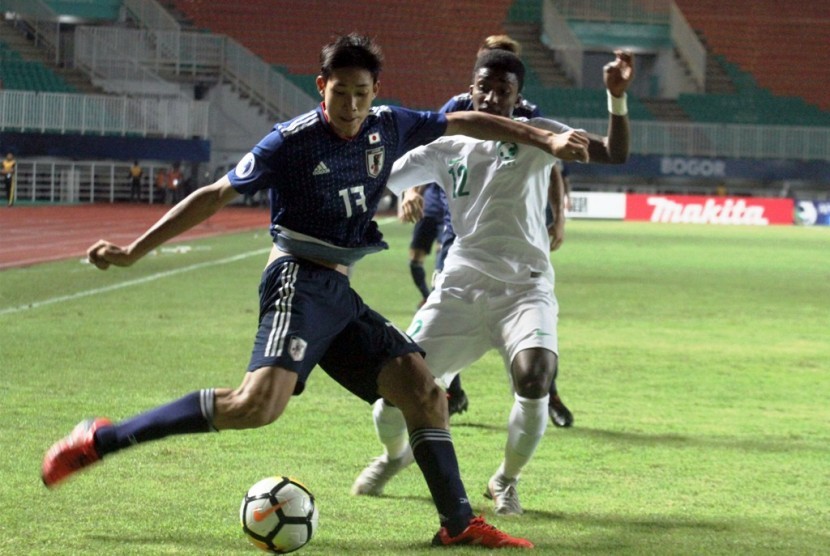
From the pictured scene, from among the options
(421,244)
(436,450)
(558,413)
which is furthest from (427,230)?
(436,450)

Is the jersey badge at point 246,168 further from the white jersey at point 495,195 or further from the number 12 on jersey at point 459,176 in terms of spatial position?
the number 12 on jersey at point 459,176

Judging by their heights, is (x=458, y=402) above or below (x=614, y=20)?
above

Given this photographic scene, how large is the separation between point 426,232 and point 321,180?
7420mm

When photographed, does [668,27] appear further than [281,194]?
Yes

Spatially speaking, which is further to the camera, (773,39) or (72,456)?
(773,39)

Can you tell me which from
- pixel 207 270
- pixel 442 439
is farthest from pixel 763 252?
pixel 442 439

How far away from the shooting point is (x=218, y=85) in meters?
46.9

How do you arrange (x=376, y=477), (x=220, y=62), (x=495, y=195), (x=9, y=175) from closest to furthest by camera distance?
(x=376, y=477) → (x=495, y=195) → (x=9, y=175) → (x=220, y=62)

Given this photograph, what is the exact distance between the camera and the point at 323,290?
5.05 metres

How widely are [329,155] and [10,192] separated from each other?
124ft

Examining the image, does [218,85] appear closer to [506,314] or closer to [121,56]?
[121,56]

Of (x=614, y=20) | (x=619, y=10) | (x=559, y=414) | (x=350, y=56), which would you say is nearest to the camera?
(x=350, y=56)

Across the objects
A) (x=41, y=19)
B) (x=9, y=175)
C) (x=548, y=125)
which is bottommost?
(x=9, y=175)

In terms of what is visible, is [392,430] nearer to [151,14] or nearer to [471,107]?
[471,107]
